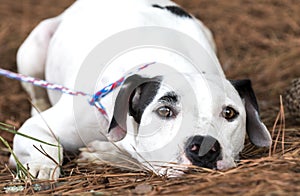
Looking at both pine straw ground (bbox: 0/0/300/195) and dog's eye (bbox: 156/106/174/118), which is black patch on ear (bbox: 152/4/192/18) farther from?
dog's eye (bbox: 156/106/174/118)

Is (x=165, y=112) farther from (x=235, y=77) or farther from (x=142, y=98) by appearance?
(x=235, y=77)

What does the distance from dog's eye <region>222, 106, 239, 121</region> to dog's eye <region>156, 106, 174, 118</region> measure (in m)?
0.24

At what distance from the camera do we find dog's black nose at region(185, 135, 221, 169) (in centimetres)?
263

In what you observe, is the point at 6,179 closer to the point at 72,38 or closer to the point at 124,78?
the point at 124,78

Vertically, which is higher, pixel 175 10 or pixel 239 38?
pixel 175 10

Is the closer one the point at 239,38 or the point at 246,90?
the point at 246,90

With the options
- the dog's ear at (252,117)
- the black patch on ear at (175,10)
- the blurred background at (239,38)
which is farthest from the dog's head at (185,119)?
the blurred background at (239,38)

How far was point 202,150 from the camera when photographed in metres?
2.65

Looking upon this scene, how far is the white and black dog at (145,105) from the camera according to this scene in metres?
2.76

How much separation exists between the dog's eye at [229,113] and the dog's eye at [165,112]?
0.24m

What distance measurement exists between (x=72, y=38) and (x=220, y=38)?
6.63 ft

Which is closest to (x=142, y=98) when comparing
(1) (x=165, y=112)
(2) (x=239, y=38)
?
(1) (x=165, y=112)

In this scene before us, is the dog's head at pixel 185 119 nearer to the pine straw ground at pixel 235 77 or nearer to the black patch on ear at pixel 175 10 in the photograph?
the pine straw ground at pixel 235 77

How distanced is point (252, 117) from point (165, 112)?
51cm
